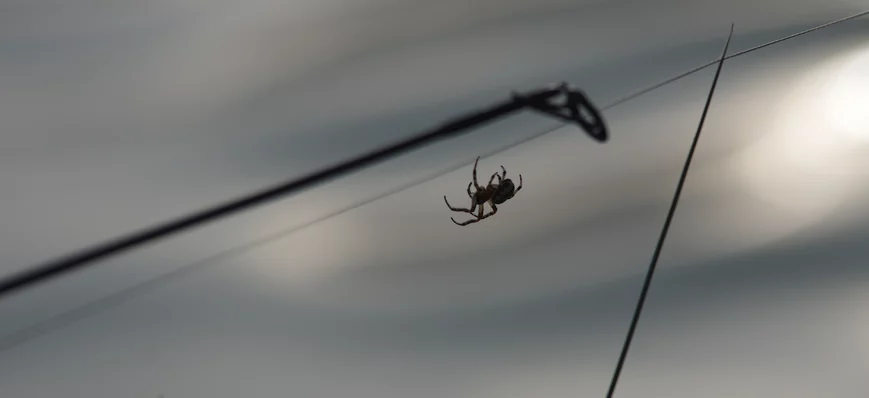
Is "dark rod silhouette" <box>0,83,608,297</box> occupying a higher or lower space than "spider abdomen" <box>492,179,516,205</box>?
lower

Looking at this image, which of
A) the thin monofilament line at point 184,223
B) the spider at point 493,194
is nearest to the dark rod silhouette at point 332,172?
the thin monofilament line at point 184,223

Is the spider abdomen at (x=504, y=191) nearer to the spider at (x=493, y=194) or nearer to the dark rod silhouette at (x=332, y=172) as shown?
the spider at (x=493, y=194)

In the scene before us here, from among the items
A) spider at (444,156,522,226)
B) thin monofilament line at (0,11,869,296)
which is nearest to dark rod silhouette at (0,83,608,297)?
thin monofilament line at (0,11,869,296)

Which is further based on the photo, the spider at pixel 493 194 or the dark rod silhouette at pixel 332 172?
the spider at pixel 493 194

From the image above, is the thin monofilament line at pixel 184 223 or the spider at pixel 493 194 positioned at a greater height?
the spider at pixel 493 194

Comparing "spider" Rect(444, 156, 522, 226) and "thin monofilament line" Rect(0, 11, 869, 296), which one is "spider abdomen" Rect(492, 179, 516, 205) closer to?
"spider" Rect(444, 156, 522, 226)

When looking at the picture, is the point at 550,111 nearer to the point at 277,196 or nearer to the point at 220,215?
the point at 277,196

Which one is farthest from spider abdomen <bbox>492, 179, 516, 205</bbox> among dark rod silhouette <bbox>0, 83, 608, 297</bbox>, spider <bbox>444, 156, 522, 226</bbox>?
dark rod silhouette <bbox>0, 83, 608, 297</bbox>

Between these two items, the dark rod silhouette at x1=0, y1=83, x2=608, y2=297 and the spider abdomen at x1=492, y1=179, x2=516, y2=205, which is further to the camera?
the spider abdomen at x1=492, y1=179, x2=516, y2=205

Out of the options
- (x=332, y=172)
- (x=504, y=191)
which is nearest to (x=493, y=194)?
(x=504, y=191)

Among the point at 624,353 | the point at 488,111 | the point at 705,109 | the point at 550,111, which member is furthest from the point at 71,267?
the point at 705,109

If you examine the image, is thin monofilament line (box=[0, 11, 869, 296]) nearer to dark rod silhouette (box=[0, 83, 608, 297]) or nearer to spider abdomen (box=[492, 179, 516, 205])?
dark rod silhouette (box=[0, 83, 608, 297])

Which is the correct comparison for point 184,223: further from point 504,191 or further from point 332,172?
point 504,191
